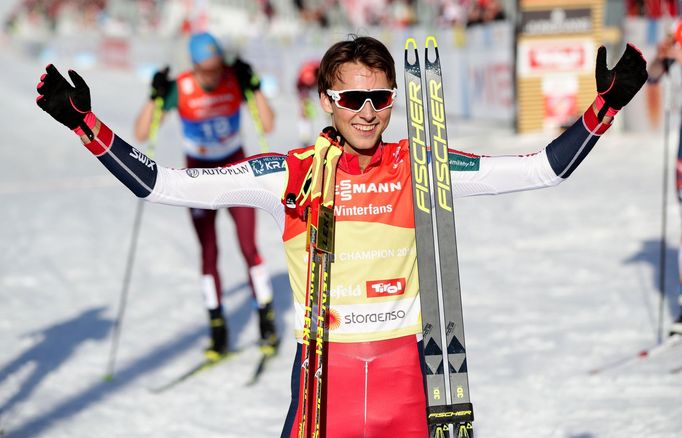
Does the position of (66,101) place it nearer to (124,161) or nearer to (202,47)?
(124,161)

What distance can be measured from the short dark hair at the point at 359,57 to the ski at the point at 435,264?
75mm

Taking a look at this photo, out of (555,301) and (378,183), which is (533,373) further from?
(378,183)

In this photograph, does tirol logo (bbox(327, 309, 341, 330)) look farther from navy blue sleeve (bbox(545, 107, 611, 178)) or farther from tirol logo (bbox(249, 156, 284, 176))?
navy blue sleeve (bbox(545, 107, 611, 178))

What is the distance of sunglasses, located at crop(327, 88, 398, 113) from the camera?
3012mm

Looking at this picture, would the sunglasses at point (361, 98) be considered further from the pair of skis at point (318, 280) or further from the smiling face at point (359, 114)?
the pair of skis at point (318, 280)

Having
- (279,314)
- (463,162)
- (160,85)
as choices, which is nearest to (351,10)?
(279,314)

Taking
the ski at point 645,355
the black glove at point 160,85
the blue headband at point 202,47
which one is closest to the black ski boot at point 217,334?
the black glove at point 160,85

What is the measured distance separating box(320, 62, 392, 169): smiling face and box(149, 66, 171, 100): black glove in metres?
4.16

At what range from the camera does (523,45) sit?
1781cm

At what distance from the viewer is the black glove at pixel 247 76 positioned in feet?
23.7

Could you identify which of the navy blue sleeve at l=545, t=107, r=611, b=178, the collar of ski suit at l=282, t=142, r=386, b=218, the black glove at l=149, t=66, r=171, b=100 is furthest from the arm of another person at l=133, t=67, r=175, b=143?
the navy blue sleeve at l=545, t=107, r=611, b=178

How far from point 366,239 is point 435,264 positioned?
11.4 inches

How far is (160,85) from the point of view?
23.2ft

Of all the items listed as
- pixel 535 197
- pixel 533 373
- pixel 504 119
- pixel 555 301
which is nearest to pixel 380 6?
pixel 504 119
